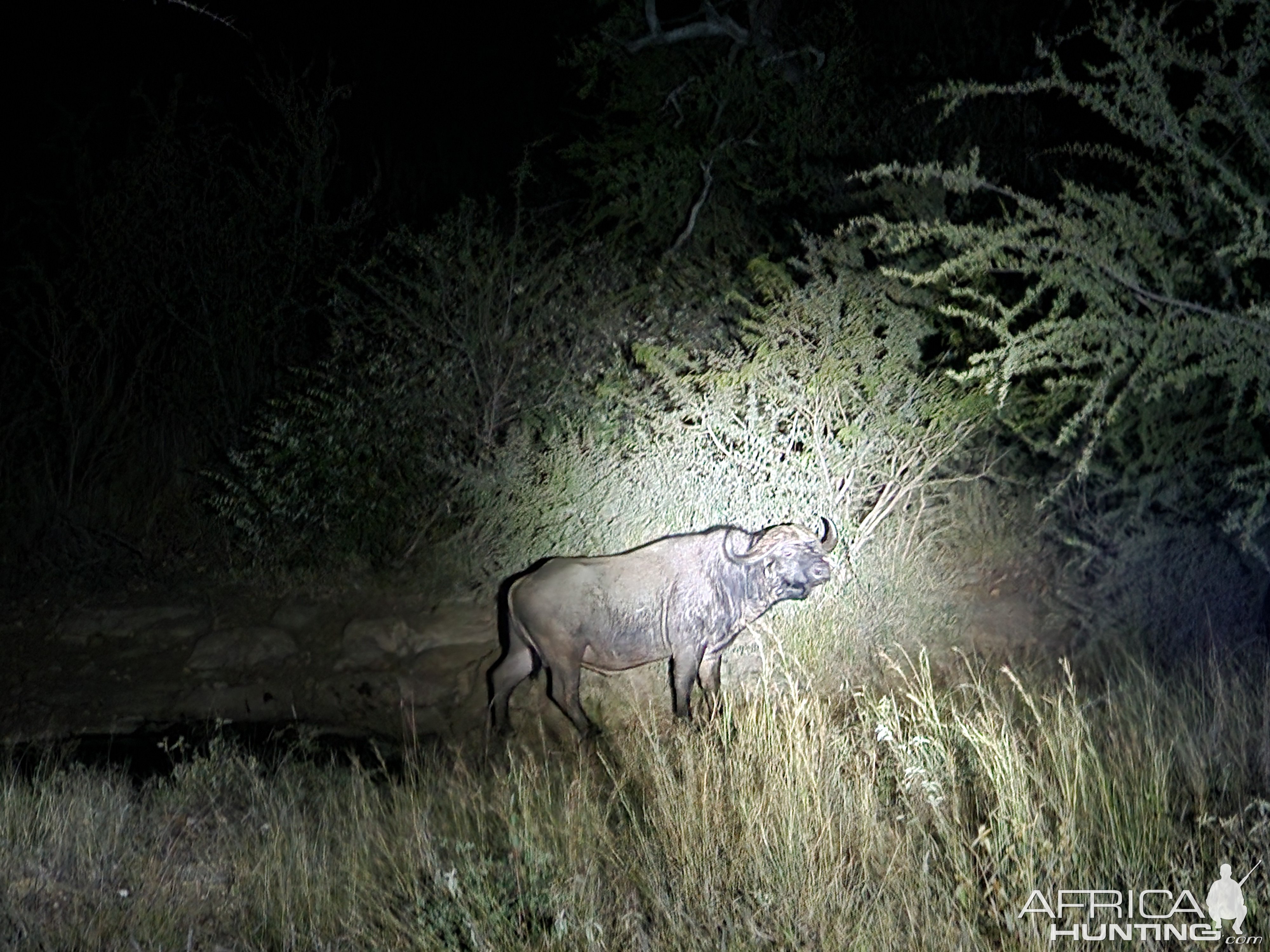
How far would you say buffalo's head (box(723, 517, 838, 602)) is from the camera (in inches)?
272

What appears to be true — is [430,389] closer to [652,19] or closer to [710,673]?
[710,673]

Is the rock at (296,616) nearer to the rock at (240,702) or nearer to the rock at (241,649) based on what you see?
the rock at (241,649)

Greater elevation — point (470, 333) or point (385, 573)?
point (470, 333)

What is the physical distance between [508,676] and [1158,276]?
388cm

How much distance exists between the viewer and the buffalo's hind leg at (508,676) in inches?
280

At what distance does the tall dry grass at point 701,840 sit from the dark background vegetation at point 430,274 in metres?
2.86

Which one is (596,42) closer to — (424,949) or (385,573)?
(385,573)

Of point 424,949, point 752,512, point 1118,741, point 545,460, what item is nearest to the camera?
point 424,949

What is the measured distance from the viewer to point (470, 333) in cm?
970

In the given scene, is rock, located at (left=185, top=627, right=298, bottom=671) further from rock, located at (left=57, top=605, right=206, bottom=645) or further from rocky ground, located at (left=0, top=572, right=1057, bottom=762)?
rock, located at (left=57, top=605, right=206, bottom=645)

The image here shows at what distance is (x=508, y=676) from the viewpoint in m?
7.12

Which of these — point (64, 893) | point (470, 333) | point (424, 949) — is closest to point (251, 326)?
point (470, 333)

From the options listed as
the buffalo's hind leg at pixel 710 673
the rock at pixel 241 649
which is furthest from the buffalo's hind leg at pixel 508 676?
the rock at pixel 241 649

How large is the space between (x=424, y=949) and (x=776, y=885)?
1.11 metres
